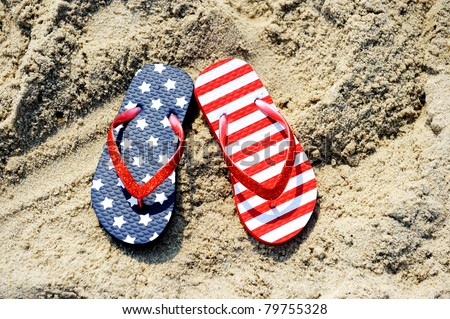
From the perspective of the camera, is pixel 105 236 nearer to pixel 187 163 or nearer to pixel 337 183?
pixel 187 163

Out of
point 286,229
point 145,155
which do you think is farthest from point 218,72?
point 286,229

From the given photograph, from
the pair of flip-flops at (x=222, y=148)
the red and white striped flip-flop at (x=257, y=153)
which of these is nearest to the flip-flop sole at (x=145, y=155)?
the pair of flip-flops at (x=222, y=148)

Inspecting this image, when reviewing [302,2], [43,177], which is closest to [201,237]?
[43,177]

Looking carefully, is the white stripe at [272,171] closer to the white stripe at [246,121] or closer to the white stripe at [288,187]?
the white stripe at [288,187]

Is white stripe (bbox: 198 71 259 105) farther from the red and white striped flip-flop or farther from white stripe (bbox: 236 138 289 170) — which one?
white stripe (bbox: 236 138 289 170)

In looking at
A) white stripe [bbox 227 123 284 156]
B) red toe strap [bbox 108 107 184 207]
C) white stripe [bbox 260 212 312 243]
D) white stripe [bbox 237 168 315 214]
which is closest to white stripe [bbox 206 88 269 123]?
white stripe [bbox 227 123 284 156]
